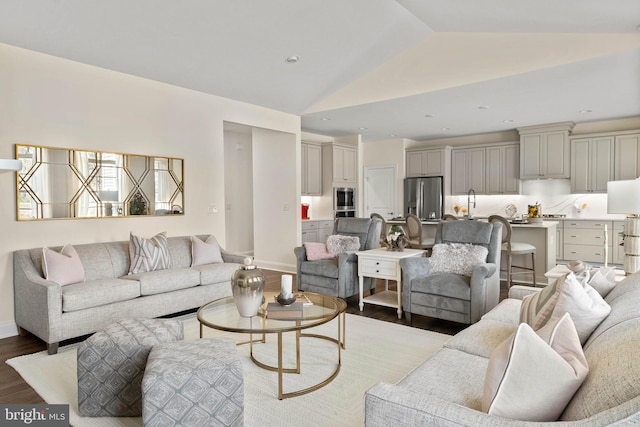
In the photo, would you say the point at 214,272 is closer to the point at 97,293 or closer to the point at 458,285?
the point at 97,293

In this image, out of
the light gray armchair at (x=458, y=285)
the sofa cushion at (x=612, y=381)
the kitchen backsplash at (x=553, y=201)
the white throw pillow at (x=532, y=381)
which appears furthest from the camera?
the kitchen backsplash at (x=553, y=201)

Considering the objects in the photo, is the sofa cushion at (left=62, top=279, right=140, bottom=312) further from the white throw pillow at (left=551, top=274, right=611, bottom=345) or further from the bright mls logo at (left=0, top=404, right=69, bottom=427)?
the white throw pillow at (left=551, top=274, right=611, bottom=345)

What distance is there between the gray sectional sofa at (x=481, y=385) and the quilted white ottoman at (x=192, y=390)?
2.84ft

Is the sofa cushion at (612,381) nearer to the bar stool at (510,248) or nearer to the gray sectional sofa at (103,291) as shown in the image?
the gray sectional sofa at (103,291)

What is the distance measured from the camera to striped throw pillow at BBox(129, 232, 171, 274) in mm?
4086

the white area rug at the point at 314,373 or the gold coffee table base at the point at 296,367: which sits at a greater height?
the gold coffee table base at the point at 296,367

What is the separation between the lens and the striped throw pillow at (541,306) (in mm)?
1888

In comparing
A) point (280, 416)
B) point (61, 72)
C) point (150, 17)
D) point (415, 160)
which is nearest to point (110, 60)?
point (61, 72)

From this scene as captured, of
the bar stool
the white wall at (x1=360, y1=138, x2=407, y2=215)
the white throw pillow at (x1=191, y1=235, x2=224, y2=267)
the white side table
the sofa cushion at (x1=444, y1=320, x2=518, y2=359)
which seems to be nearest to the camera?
the sofa cushion at (x1=444, y1=320, x2=518, y2=359)

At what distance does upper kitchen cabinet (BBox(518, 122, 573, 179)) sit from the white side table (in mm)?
4344

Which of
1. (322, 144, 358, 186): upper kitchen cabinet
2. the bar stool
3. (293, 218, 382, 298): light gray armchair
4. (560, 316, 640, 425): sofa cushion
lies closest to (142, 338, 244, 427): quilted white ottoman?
(560, 316, 640, 425): sofa cushion

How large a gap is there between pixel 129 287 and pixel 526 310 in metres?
3.22

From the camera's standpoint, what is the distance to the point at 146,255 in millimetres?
4145

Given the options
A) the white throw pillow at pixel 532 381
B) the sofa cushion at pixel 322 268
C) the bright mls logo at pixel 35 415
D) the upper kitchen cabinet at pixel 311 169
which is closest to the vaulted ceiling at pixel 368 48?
the upper kitchen cabinet at pixel 311 169
